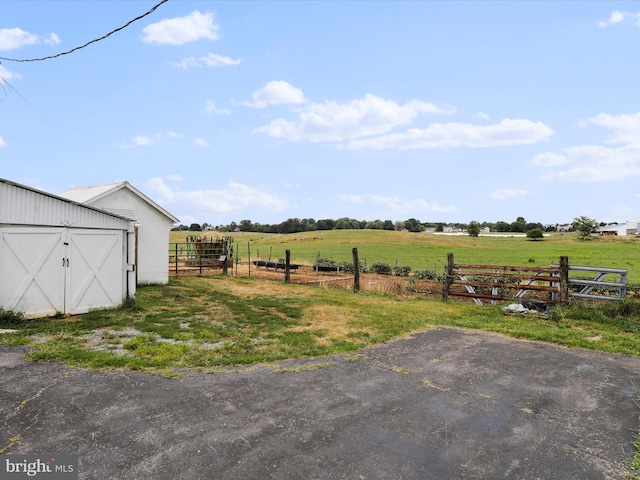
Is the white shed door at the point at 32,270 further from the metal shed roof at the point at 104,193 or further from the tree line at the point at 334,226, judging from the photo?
the tree line at the point at 334,226

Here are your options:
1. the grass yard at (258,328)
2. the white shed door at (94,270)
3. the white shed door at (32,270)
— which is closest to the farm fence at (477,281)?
the grass yard at (258,328)

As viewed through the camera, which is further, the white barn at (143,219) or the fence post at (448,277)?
the white barn at (143,219)

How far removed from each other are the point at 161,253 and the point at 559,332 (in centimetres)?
1640

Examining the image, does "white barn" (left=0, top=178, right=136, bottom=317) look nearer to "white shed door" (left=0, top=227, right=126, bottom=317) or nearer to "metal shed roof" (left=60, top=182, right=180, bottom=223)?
"white shed door" (left=0, top=227, right=126, bottom=317)

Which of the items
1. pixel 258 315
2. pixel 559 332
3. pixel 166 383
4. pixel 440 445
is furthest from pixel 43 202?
pixel 559 332

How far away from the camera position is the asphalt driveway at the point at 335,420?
3.74 meters

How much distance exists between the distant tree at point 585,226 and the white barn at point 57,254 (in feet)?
304

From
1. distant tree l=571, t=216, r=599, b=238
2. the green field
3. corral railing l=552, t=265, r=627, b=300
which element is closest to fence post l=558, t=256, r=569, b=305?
corral railing l=552, t=265, r=627, b=300

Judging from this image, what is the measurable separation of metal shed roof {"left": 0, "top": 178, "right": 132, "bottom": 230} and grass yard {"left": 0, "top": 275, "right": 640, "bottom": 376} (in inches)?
96.3

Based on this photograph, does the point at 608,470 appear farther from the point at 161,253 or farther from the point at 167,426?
the point at 161,253

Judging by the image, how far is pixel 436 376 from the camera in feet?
20.6

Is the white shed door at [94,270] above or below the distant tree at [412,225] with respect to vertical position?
below

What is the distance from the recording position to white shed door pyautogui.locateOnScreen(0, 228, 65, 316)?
30.9 feet

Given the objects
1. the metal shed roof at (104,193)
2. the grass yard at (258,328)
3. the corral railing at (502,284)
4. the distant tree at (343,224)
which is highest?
the distant tree at (343,224)
